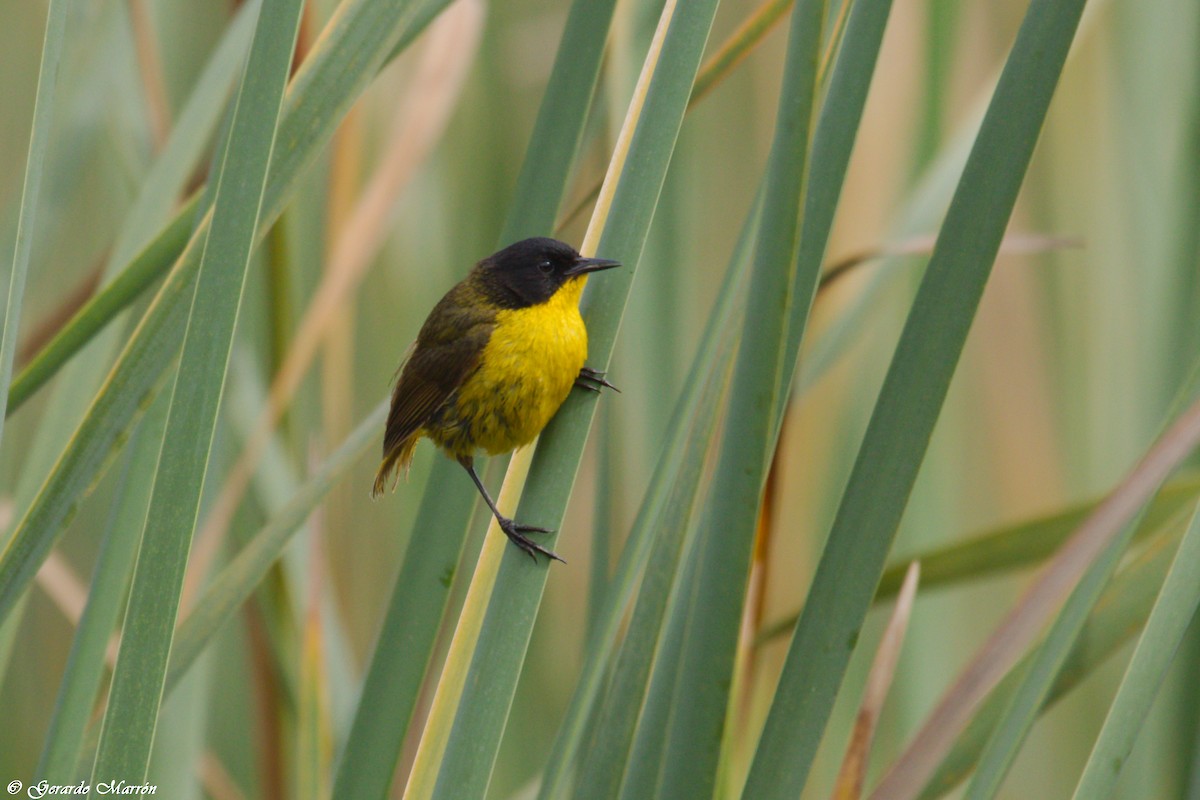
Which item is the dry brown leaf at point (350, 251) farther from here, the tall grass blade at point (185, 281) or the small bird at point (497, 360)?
the tall grass blade at point (185, 281)

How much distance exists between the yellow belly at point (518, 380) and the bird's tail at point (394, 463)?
0.18m

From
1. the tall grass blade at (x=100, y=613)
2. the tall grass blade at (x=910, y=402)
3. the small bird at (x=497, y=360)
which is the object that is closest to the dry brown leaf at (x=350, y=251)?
the small bird at (x=497, y=360)

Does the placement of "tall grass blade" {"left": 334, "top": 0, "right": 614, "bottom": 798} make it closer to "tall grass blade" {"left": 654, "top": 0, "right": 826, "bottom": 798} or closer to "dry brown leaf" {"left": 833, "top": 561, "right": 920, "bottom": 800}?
"tall grass blade" {"left": 654, "top": 0, "right": 826, "bottom": 798}

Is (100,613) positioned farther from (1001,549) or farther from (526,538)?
(1001,549)

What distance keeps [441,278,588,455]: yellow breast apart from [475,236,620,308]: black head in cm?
2

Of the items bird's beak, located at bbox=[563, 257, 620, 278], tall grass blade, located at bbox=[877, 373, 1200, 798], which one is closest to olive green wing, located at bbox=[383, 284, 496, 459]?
bird's beak, located at bbox=[563, 257, 620, 278]

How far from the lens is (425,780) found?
132 cm

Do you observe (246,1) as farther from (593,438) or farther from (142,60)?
(593,438)

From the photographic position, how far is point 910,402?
1105 millimetres

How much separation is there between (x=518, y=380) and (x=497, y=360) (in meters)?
0.15

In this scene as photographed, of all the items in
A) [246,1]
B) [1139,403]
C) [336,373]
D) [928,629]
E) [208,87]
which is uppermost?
[246,1]

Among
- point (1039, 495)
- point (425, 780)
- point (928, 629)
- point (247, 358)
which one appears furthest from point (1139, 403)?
point (247, 358)

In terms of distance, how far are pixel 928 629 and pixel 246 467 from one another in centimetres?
151

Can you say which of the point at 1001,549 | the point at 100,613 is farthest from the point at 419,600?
the point at 1001,549
